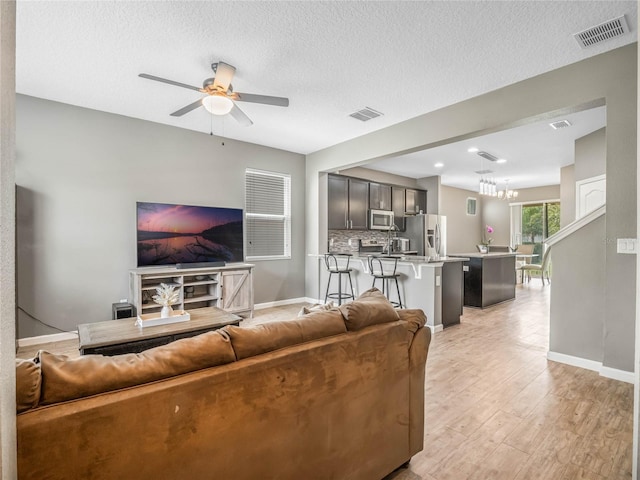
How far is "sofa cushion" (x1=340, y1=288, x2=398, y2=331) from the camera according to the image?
5.18 feet

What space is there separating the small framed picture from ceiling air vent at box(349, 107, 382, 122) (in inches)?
270

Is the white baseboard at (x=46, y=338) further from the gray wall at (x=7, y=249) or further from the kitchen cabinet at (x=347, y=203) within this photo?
the kitchen cabinet at (x=347, y=203)

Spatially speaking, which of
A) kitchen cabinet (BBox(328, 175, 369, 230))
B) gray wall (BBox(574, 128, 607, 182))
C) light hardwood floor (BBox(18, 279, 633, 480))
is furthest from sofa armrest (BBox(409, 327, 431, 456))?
gray wall (BBox(574, 128, 607, 182))

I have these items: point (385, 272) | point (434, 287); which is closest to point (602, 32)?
point (434, 287)

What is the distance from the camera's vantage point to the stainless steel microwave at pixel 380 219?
7008mm

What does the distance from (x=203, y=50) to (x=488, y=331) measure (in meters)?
4.59

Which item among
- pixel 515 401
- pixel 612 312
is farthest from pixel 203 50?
pixel 612 312

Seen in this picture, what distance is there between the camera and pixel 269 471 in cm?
125

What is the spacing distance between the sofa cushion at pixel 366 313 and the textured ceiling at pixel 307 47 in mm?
2079

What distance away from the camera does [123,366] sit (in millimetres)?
1047

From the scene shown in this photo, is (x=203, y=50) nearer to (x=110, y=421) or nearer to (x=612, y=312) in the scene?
(x=110, y=421)

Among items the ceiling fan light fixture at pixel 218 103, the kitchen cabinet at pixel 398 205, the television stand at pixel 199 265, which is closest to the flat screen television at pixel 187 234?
the television stand at pixel 199 265

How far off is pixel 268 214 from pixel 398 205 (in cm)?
341

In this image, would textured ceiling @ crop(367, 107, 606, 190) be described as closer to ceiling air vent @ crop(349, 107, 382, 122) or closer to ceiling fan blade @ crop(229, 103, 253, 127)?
ceiling air vent @ crop(349, 107, 382, 122)
